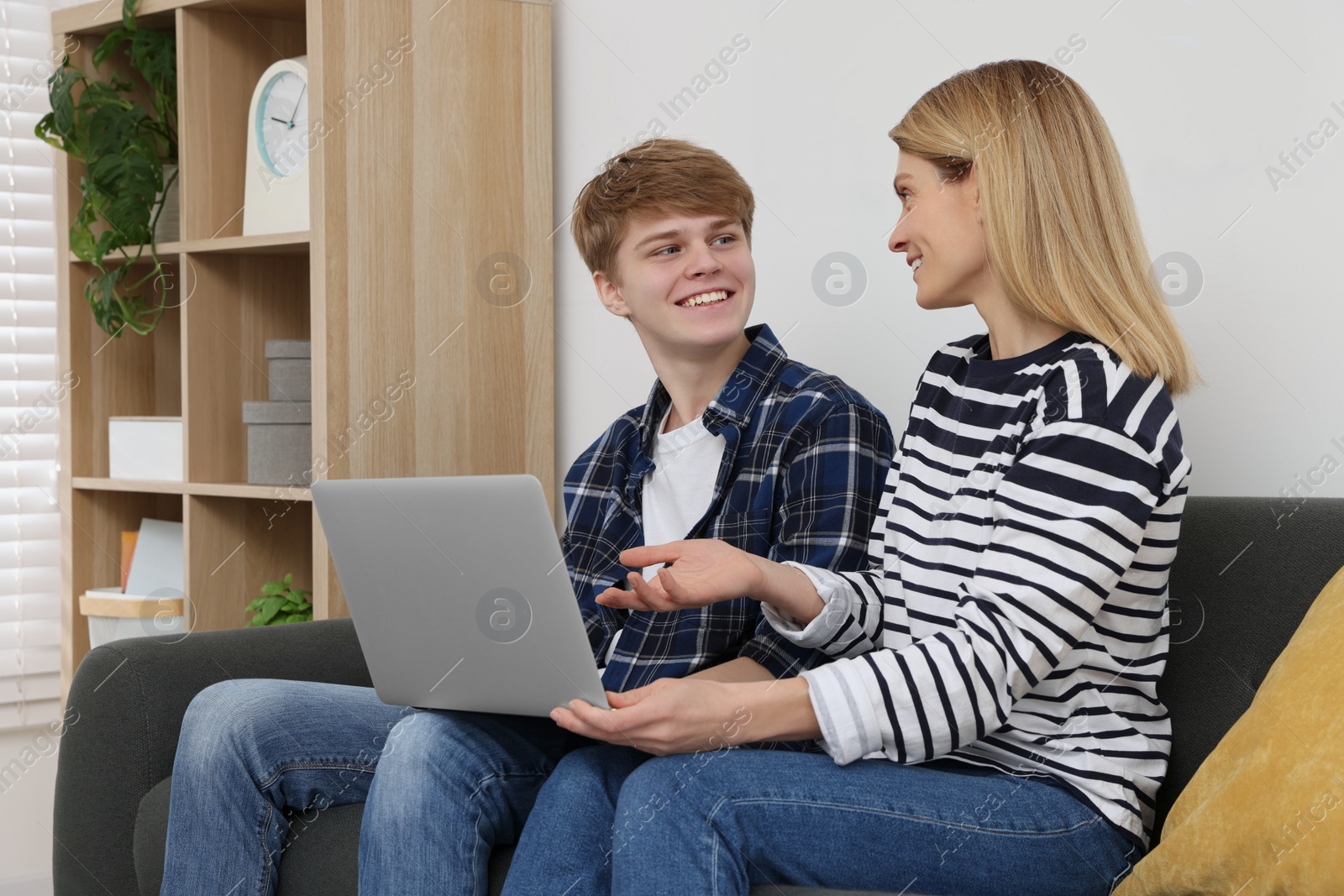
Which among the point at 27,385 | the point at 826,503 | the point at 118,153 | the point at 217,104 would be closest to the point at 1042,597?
the point at 826,503

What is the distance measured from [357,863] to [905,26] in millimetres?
1358

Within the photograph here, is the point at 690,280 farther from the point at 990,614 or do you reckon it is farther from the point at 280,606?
the point at 280,606

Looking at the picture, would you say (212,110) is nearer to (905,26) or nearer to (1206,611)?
(905,26)

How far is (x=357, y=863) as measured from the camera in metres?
1.31

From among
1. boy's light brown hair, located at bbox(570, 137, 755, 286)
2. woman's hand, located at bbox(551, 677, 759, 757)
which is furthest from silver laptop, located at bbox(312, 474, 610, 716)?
boy's light brown hair, located at bbox(570, 137, 755, 286)

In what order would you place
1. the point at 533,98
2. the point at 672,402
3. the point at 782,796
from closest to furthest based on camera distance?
1. the point at 782,796
2. the point at 672,402
3. the point at 533,98

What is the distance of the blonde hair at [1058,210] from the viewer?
114 cm

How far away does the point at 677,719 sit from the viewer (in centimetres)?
105

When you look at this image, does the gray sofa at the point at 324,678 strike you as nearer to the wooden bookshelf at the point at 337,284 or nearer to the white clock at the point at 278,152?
the wooden bookshelf at the point at 337,284

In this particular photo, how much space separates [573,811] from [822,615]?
1.04ft

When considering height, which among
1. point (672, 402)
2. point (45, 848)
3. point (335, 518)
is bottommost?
point (45, 848)

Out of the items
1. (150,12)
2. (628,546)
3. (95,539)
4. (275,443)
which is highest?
(150,12)

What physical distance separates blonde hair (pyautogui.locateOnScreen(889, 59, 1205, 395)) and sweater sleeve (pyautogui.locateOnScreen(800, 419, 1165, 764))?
14 cm

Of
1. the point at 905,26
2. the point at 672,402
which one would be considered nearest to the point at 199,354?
the point at 672,402
